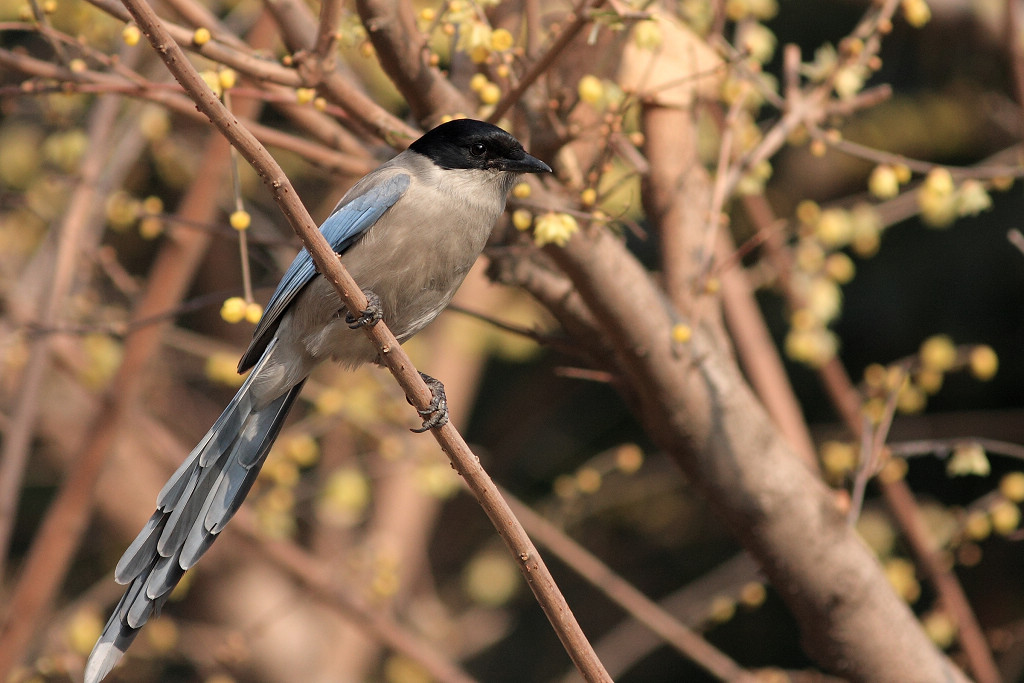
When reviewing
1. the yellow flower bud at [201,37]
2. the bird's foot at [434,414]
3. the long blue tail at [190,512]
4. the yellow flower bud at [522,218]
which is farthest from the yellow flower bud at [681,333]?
the yellow flower bud at [201,37]

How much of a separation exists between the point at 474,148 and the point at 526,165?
20cm

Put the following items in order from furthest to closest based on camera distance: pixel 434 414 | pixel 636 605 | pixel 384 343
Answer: pixel 636 605, pixel 434 414, pixel 384 343

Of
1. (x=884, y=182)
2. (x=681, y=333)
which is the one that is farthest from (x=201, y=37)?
(x=884, y=182)

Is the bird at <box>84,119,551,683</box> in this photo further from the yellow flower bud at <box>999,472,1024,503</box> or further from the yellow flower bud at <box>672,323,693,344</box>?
the yellow flower bud at <box>999,472,1024,503</box>

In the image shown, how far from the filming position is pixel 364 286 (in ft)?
10.5

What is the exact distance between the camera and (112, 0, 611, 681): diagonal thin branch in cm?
210

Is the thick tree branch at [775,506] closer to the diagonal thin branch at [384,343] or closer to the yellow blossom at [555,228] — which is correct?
the yellow blossom at [555,228]

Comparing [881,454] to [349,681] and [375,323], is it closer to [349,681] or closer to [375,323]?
[375,323]

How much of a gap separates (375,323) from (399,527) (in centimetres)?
383

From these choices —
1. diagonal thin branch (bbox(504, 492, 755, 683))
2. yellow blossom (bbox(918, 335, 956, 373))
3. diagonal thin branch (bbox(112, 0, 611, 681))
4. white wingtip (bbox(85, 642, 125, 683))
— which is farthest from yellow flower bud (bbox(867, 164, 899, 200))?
white wingtip (bbox(85, 642, 125, 683))

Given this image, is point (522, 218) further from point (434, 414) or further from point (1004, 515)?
point (1004, 515)

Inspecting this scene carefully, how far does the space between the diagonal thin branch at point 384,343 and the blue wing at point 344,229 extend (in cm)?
77

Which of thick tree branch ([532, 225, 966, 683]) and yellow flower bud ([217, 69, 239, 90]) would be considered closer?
yellow flower bud ([217, 69, 239, 90])

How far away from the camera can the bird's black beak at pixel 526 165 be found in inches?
121
